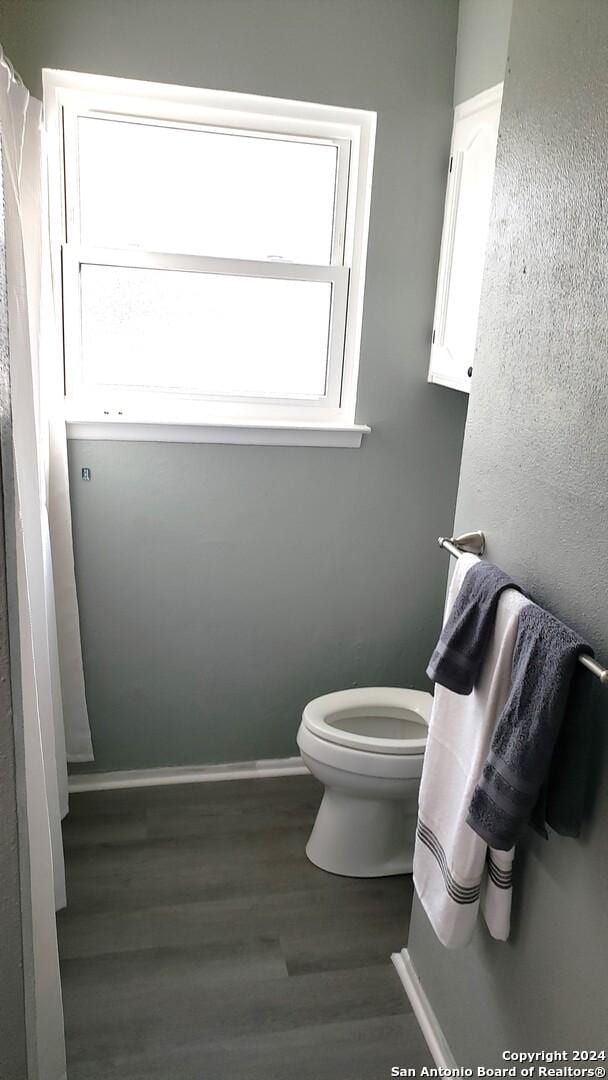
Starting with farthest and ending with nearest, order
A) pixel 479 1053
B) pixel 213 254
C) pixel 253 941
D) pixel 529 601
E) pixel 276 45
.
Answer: pixel 213 254, pixel 276 45, pixel 253 941, pixel 479 1053, pixel 529 601

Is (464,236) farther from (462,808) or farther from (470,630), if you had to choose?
(462,808)

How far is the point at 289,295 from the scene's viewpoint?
97.8 inches

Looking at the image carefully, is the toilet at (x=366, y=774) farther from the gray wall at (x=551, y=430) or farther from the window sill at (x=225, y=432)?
the window sill at (x=225, y=432)

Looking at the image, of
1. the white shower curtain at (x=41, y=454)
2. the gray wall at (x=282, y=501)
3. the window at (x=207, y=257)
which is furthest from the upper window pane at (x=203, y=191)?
the white shower curtain at (x=41, y=454)

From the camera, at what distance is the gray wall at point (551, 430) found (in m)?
1.13

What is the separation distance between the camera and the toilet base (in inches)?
87.3

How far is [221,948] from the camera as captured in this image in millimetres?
1970

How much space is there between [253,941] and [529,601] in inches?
49.8

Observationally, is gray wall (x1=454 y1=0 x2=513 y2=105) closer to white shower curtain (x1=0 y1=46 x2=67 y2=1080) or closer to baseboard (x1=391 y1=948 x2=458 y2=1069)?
white shower curtain (x1=0 y1=46 x2=67 y2=1080)

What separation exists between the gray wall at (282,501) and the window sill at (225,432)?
0.12 ft

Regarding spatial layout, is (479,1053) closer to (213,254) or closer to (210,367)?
(210,367)

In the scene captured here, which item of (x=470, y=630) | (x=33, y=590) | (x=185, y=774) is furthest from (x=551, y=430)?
(x=185, y=774)

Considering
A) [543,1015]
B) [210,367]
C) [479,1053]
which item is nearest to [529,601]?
[543,1015]

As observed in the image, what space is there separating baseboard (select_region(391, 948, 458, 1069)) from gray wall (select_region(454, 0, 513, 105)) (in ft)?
7.31
